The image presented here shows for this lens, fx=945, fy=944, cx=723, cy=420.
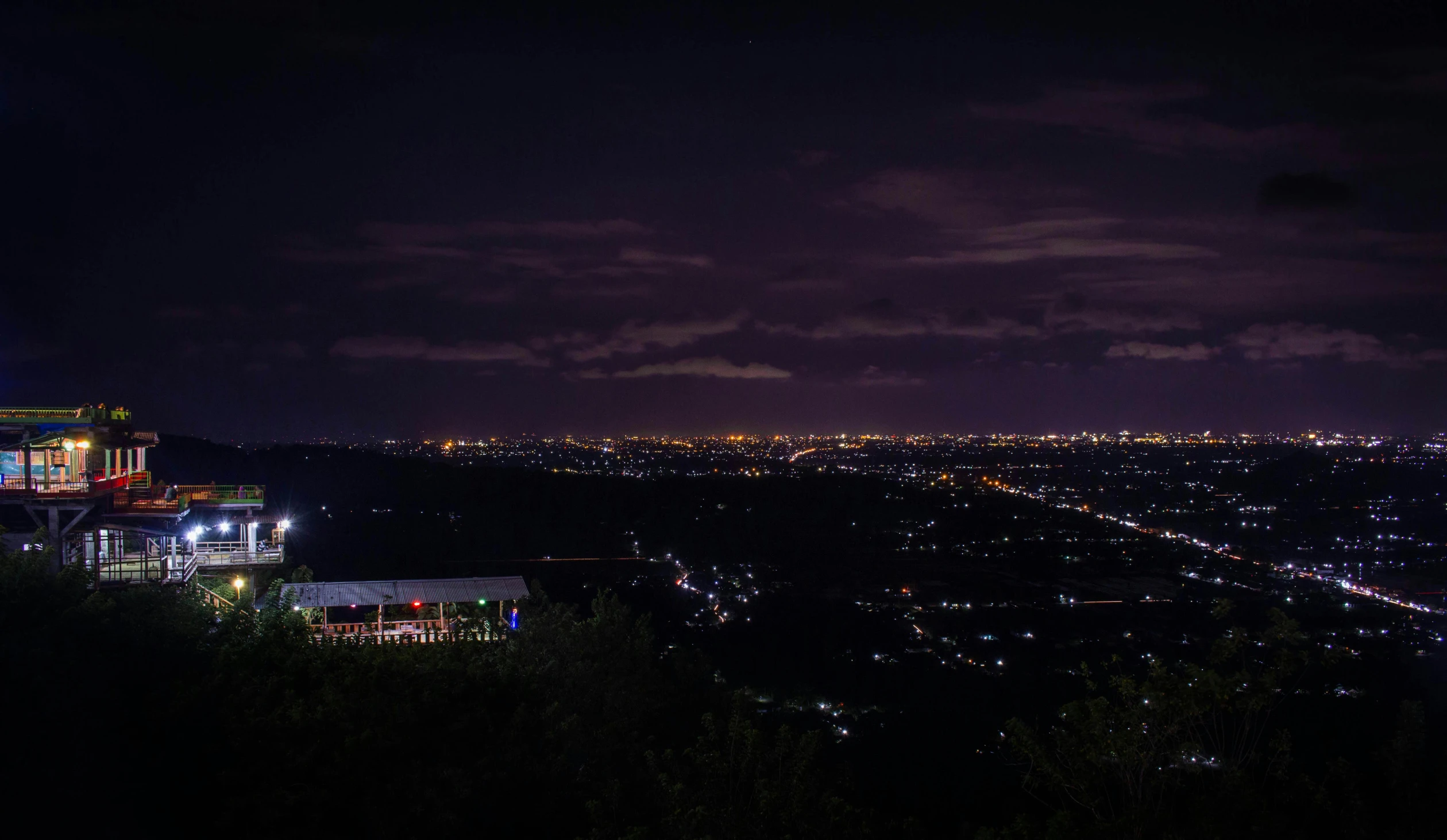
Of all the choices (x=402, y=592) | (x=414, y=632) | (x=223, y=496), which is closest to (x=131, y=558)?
(x=223, y=496)

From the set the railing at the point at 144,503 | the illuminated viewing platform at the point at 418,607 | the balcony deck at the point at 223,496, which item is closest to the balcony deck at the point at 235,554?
the balcony deck at the point at 223,496

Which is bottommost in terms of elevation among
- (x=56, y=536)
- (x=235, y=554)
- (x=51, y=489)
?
(x=235, y=554)

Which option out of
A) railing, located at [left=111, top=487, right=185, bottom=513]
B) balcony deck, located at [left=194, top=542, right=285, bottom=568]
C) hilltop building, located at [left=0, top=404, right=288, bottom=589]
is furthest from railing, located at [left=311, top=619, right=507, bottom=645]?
railing, located at [left=111, top=487, right=185, bottom=513]

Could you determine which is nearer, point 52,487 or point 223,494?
point 52,487

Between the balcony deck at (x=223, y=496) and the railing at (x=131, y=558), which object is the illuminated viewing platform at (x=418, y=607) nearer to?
the railing at (x=131, y=558)

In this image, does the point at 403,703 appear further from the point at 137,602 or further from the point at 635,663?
the point at 635,663

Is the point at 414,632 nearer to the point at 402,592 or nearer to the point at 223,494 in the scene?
the point at 402,592

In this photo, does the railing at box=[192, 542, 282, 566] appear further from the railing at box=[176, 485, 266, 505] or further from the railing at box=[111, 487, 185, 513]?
the railing at box=[111, 487, 185, 513]
